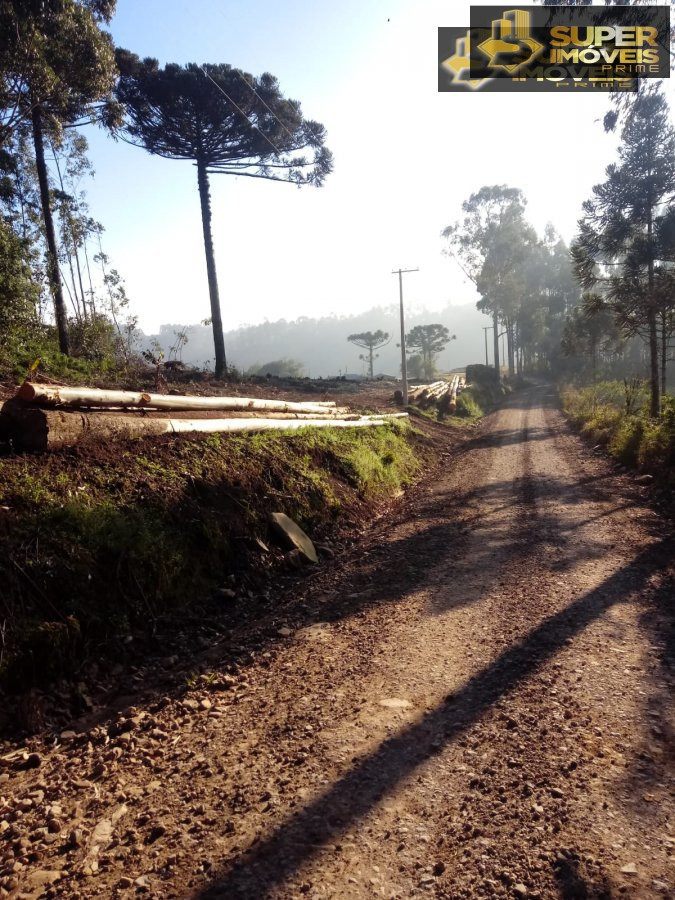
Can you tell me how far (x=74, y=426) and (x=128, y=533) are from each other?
5.25ft

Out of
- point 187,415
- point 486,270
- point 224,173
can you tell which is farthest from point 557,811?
point 486,270

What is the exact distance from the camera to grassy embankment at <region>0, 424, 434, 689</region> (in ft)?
12.4

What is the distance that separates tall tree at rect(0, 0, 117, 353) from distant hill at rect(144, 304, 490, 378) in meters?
122

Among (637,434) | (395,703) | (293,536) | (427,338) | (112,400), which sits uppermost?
(427,338)

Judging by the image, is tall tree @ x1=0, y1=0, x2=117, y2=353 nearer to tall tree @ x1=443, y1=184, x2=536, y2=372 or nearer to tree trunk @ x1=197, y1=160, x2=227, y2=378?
tree trunk @ x1=197, y1=160, x2=227, y2=378

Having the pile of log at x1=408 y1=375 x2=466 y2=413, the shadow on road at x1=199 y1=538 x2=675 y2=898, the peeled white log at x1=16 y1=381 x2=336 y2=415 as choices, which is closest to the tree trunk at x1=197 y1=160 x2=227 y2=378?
the pile of log at x1=408 y1=375 x2=466 y2=413

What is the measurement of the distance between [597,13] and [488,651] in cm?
1279

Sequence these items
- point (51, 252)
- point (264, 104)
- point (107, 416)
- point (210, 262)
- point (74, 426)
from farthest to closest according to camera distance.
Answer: point (210, 262)
point (264, 104)
point (51, 252)
point (107, 416)
point (74, 426)

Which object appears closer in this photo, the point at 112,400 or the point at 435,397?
the point at 112,400

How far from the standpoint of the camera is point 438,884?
2.09 meters

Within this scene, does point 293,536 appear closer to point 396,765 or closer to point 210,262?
point 396,765

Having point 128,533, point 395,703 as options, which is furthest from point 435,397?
point 395,703

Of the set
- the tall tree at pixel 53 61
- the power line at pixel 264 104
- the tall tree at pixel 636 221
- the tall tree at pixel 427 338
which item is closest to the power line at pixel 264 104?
the power line at pixel 264 104

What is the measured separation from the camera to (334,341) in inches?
6727
